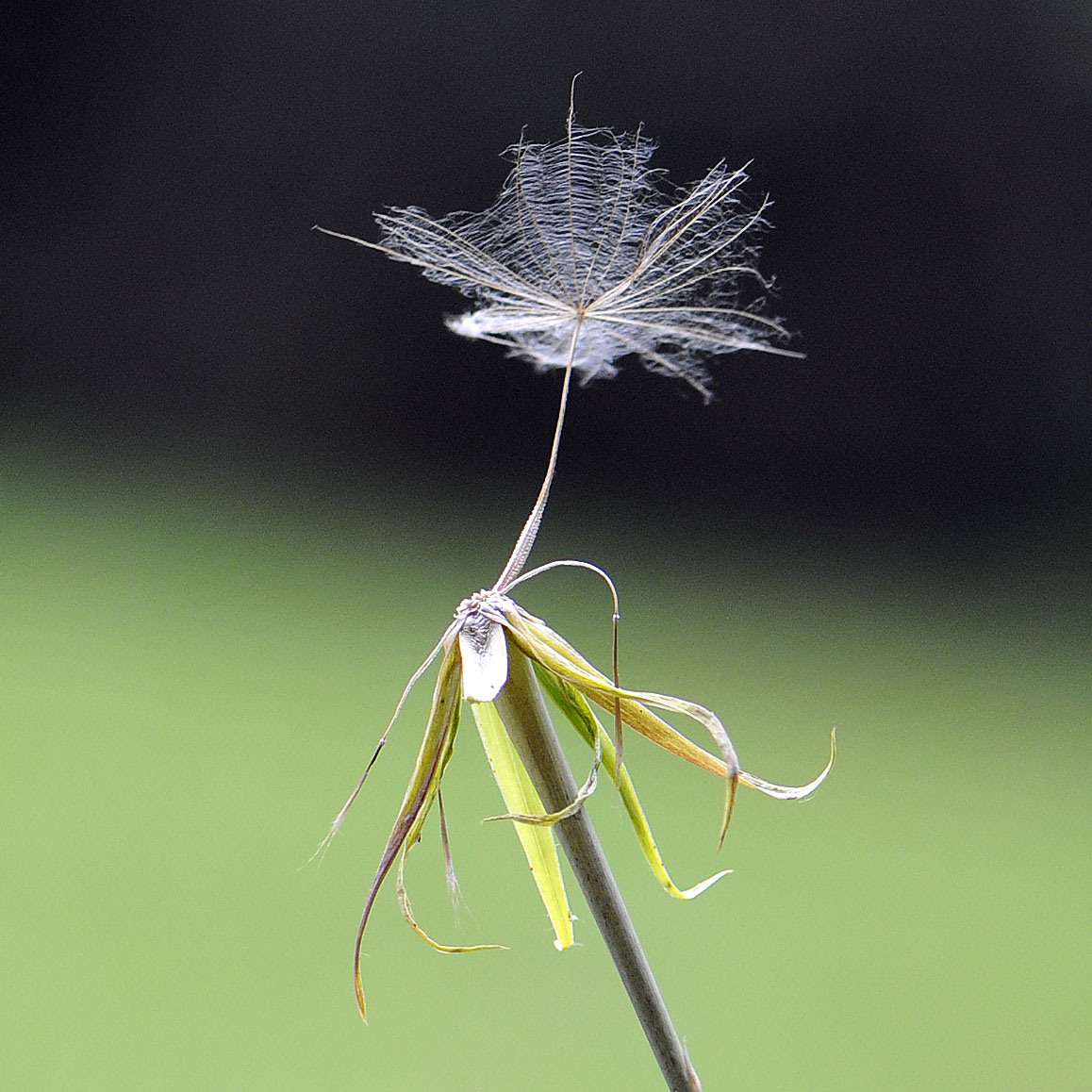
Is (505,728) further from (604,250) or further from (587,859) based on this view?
(604,250)

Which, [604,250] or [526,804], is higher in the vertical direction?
[604,250]

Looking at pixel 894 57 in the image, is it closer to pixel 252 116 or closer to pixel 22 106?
pixel 252 116

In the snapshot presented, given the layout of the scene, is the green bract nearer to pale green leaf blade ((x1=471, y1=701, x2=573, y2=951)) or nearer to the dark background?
pale green leaf blade ((x1=471, y1=701, x2=573, y2=951))

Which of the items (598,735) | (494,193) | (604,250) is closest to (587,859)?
(598,735)

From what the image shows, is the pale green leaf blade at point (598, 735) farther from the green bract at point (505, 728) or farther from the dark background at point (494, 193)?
the dark background at point (494, 193)

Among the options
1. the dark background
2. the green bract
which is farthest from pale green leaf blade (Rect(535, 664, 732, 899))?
the dark background

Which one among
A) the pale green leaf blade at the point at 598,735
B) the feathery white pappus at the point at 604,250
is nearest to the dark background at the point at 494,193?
the feathery white pappus at the point at 604,250
